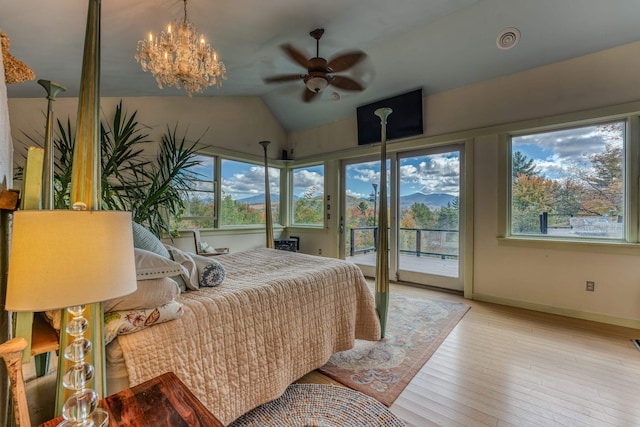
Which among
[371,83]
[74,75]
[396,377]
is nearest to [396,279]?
[396,377]

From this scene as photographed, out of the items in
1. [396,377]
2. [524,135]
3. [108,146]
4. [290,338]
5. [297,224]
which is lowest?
[396,377]

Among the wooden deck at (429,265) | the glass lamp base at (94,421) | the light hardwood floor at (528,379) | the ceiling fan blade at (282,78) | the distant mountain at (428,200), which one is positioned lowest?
the light hardwood floor at (528,379)

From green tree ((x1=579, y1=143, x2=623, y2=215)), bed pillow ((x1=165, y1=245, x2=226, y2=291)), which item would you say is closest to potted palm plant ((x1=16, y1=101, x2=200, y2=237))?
bed pillow ((x1=165, y1=245, x2=226, y2=291))

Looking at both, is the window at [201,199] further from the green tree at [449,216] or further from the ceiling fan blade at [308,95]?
the green tree at [449,216]

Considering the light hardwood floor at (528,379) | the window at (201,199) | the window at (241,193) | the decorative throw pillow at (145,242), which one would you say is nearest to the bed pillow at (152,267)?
the decorative throw pillow at (145,242)

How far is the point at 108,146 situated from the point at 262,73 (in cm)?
206

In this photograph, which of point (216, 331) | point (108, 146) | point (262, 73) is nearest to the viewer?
point (216, 331)

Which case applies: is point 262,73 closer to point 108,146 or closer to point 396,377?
point 108,146

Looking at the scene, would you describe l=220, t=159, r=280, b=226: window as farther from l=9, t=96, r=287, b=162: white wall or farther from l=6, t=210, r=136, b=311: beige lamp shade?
l=6, t=210, r=136, b=311: beige lamp shade

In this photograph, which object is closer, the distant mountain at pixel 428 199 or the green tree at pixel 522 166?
the green tree at pixel 522 166

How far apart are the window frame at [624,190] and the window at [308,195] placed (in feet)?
9.72

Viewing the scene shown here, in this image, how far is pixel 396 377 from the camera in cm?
196

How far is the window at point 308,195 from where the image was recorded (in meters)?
5.43

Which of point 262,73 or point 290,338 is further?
point 262,73
